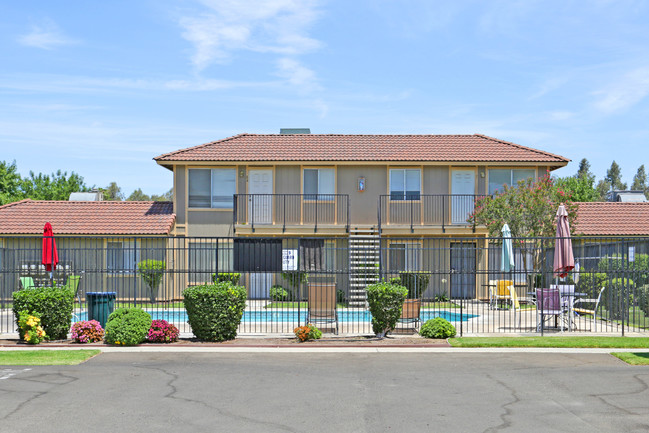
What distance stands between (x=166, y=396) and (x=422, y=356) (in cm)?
551

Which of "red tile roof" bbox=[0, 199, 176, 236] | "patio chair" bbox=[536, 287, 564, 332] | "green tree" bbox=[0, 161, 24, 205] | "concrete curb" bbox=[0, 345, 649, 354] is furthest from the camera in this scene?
"green tree" bbox=[0, 161, 24, 205]

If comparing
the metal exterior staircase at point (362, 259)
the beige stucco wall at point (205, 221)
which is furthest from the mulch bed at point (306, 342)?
the beige stucco wall at point (205, 221)

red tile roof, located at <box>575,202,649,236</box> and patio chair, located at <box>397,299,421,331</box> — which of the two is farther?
red tile roof, located at <box>575,202,649,236</box>

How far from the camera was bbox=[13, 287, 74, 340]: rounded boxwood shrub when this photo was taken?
15117 millimetres

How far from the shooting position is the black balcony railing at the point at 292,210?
28.5m

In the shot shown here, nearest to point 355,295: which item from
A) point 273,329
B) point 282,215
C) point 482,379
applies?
point 282,215

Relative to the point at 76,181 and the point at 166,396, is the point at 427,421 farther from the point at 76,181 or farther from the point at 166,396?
the point at 76,181

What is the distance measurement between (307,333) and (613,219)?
63.8 feet

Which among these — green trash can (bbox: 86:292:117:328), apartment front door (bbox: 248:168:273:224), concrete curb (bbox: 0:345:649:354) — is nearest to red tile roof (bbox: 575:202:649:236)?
apartment front door (bbox: 248:168:273:224)

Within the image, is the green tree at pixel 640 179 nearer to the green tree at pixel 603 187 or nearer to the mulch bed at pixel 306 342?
the green tree at pixel 603 187

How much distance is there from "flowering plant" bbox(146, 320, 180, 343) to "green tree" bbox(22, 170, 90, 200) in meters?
38.9

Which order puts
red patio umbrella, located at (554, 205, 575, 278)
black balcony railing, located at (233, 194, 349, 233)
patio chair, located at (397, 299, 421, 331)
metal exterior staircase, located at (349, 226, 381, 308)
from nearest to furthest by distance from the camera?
patio chair, located at (397, 299, 421, 331) → red patio umbrella, located at (554, 205, 575, 278) → metal exterior staircase, located at (349, 226, 381, 308) → black balcony railing, located at (233, 194, 349, 233)

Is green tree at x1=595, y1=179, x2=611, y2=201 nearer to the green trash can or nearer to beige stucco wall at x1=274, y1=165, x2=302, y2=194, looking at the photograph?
beige stucco wall at x1=274, y1=165, x2=302, y2=194

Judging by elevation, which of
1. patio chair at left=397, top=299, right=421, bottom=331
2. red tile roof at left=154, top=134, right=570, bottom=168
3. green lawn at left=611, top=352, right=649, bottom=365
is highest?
red tile roof at left=154, top=134, right=570, bottom=168
